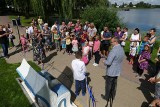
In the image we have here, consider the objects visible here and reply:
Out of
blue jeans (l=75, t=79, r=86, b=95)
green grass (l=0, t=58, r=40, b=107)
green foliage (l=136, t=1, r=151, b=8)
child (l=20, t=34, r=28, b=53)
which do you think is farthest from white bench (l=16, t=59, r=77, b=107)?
green foliage (l=136, t=1, r=151, b=8)

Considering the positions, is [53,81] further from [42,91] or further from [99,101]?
[99,101]

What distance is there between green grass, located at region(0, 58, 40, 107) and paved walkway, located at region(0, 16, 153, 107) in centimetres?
121

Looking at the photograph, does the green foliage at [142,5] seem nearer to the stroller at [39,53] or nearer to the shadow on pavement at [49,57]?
the shadow on pavement at [49,57]

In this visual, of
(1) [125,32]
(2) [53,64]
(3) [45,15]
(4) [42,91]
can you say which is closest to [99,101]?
(4) [42,91]

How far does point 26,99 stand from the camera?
20.6 feet

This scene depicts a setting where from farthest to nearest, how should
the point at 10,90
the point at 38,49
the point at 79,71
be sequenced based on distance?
the point at 38,49, the point at 10,90, the point at 79,71

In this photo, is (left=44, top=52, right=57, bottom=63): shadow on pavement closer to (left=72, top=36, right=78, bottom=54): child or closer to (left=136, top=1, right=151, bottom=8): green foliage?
(left=72, top=36, right=78, bottom=54): child

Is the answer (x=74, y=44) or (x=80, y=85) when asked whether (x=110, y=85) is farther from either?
(x=74, y=44)

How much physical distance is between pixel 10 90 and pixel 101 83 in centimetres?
343

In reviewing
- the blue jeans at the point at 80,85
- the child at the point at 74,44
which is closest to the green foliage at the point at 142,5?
the child at the point at 74,44

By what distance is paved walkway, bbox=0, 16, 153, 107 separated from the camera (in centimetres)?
595

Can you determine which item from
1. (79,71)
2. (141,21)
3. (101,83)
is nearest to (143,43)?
(101,83)

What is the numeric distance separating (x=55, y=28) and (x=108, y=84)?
6.79m

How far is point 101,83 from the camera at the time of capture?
7.21 metres
